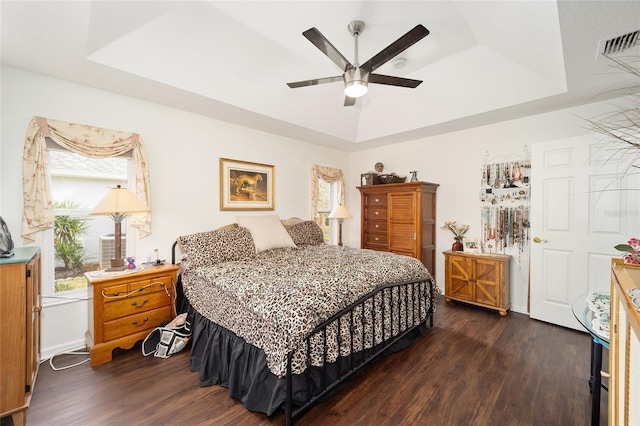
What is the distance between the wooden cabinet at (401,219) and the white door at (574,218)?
1299mm

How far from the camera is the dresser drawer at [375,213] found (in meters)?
4.59

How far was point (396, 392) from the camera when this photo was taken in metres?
1.99

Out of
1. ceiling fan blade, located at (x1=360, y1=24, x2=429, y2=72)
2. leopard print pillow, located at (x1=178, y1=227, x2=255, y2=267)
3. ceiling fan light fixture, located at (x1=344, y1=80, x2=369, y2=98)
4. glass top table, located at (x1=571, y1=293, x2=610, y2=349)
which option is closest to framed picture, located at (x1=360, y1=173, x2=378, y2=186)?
leopard print pillow, located at (x1=178, y1=227, x2=255, y2=267)

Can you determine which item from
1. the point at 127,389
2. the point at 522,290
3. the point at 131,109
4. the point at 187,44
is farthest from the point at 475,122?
the point at 127,389

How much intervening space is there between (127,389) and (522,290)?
4.38 meters

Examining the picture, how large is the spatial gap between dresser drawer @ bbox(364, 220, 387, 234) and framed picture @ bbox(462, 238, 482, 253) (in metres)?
1.21

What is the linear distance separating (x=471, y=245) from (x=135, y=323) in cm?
420

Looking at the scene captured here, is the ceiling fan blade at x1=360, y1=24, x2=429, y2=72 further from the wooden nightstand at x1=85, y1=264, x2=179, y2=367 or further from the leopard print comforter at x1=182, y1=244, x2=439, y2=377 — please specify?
the wooden nightstand at x1=85, y1=264, x2=179, y2=367

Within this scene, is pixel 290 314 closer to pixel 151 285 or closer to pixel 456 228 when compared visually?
pixel 151 285

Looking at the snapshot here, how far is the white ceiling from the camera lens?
1.92m

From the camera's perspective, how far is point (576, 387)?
2.02 m

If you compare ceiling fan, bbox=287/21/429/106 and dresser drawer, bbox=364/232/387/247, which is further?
dresser drawer, bbox=364/232/387/247

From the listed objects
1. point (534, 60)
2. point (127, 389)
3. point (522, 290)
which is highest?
point (534, 60)

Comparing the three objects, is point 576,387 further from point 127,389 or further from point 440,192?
point 127,389
